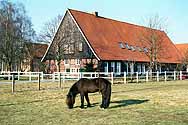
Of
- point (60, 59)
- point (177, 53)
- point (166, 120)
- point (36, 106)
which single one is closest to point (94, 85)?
point (36, 106)

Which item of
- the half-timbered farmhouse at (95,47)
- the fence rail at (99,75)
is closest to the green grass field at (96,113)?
the fence rail at (99,75)

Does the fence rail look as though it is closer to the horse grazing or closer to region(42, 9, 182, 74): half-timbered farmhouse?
region(42, 9, 182, 74): half-timbered farmhouse

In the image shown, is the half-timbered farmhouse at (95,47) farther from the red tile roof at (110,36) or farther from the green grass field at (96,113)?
the green grass field at (96,113)

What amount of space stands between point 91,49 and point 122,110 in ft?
109

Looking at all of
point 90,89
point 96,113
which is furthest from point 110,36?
point 96,113

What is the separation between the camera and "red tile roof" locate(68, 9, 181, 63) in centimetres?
4769

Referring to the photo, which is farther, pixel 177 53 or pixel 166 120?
pixel 177 53

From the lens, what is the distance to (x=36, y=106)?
Result: 1430 centimetres

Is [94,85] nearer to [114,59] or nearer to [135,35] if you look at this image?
[114,59]

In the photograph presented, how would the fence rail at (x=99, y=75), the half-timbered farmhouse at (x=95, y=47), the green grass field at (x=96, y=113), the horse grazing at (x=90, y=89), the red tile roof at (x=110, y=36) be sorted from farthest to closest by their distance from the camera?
the red tile roof at (x=110, y=36) → the half-timbered farmhouse at (x=95, y=47) → the fence rail at (x=99, y=75) → the horse grazing at (x=90, y=89) → the green grass field at (x=96, y=113)

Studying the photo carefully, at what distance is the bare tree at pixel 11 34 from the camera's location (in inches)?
1946

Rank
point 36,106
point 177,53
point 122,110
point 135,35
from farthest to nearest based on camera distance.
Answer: point 177,53 → point 135,35 → point 36,106 → point 122,110

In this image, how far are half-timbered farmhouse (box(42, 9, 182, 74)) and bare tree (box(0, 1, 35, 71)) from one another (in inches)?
181

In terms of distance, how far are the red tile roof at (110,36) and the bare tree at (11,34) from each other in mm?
8805
